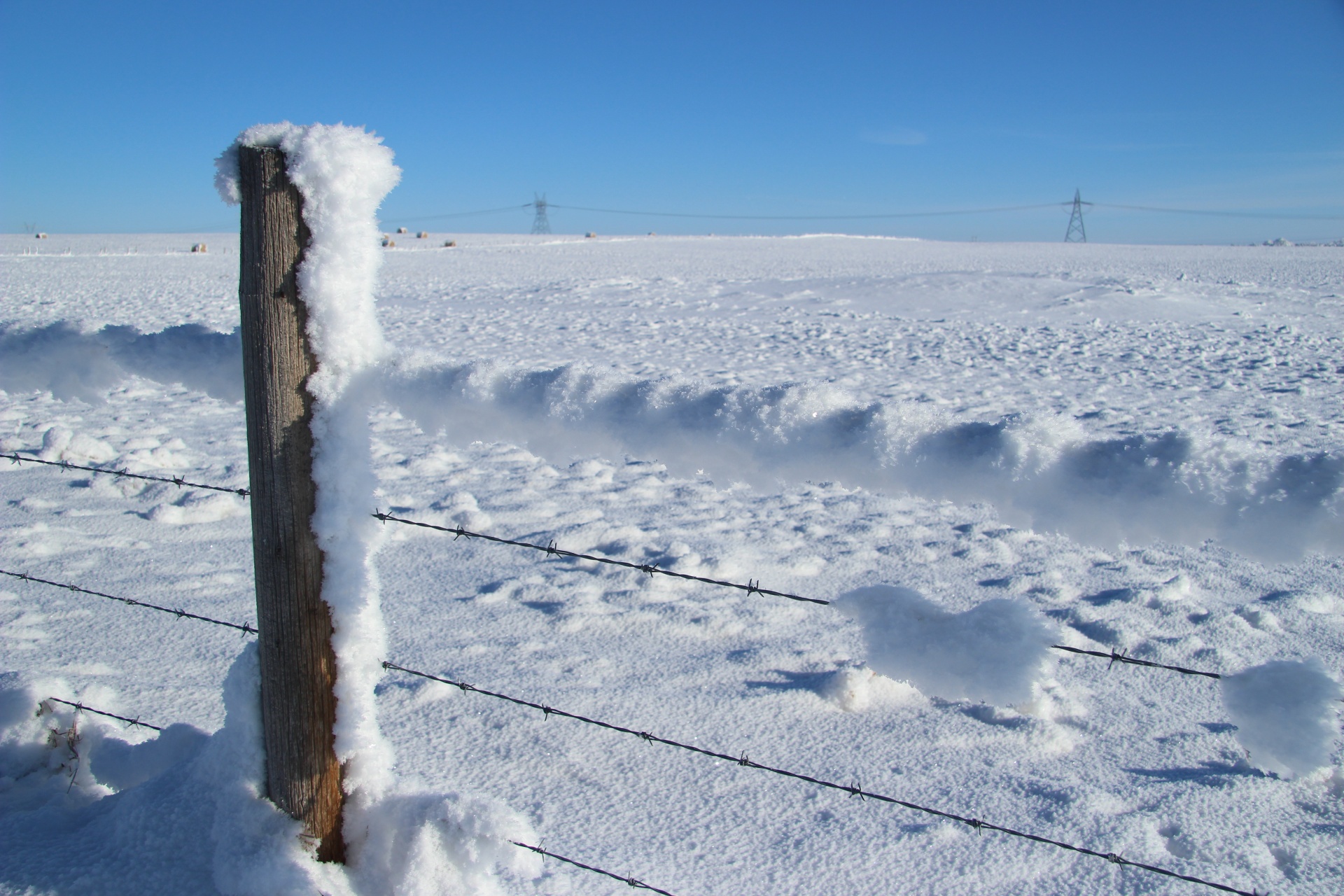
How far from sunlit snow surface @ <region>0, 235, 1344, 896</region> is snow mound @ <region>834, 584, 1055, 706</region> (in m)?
0.11

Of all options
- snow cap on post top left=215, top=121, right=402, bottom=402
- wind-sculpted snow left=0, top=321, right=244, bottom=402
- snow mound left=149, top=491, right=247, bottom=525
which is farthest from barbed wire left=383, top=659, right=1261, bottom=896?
snow mound left=149, top=491, right=247, bottom=525

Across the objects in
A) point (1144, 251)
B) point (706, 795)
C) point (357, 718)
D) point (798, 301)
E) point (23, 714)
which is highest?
point (1144, 251)

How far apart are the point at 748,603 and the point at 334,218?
8.41ft

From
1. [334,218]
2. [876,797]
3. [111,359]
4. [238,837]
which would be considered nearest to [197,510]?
[111,359]

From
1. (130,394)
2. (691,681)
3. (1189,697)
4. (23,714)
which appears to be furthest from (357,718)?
(130,394)

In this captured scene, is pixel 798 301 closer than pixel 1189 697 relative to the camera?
No

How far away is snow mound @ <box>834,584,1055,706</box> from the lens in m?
1.29

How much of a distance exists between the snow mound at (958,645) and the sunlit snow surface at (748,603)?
0.36ft

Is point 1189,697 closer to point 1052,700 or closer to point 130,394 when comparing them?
point 1052,700

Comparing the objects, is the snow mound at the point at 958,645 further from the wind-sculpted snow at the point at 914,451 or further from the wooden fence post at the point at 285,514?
the wooden fence post at the point at 285,514

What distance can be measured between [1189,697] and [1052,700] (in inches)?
20.5

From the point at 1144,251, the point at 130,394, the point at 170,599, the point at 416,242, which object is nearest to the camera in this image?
the point at 170,599

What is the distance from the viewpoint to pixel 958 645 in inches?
51.8

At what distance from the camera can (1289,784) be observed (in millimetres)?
2369
